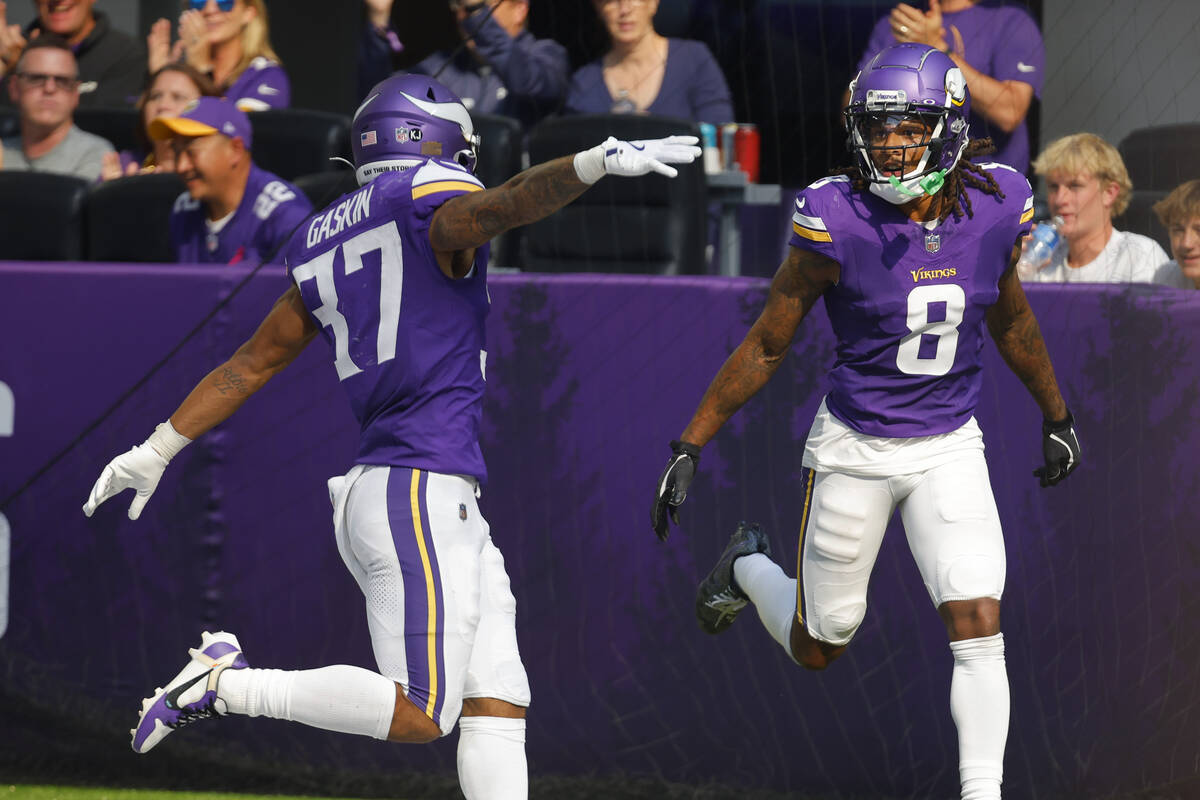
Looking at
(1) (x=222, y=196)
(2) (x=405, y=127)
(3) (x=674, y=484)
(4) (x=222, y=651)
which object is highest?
(2) (x=405, y=127)

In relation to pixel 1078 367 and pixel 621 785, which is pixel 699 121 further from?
pixel 621 785

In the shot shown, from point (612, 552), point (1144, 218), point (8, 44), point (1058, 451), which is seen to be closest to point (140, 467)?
point (612, 552)

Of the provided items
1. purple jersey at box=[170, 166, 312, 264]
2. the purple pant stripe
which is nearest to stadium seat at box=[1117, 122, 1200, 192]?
the purple pant stripe

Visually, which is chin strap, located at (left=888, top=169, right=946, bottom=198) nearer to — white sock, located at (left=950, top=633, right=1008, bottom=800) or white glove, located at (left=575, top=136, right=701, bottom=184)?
white glove, located at (left=575, top=136, right=701, bottom=184)

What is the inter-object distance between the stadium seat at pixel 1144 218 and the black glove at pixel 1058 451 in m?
0.82

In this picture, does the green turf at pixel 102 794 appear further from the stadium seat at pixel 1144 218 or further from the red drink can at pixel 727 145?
the stadium seat at pixel 1144 218

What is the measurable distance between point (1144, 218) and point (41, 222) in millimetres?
3849

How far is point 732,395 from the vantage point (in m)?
4.31

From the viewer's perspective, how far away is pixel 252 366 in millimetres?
4141

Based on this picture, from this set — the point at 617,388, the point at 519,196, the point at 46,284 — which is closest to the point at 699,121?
the point at 617,388

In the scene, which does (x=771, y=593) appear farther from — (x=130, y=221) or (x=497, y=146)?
(x=130, y=221)

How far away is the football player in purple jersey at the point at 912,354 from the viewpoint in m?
4.04

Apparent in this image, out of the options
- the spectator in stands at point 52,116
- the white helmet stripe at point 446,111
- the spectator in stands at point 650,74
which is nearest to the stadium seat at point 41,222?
the spectator in stands at point 52,116

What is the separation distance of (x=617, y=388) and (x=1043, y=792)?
1.77 meters
